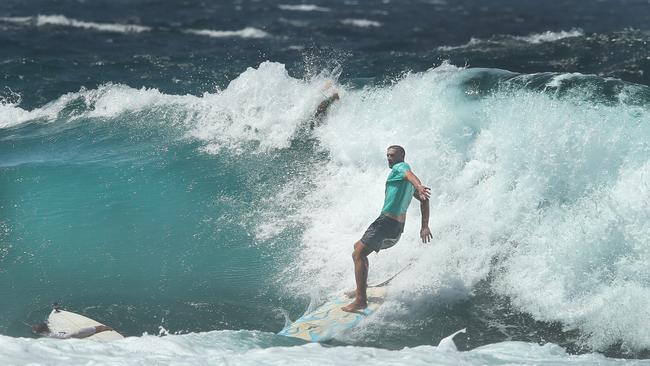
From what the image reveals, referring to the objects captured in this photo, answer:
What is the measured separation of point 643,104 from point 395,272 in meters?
4.48

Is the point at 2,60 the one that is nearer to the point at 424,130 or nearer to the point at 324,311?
the point at 424,130

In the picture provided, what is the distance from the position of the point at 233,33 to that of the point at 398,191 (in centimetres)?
2034

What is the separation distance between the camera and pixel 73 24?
29828mm

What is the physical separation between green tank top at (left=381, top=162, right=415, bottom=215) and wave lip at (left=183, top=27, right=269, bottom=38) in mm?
19478

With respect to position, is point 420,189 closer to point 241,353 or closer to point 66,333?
point 241,353

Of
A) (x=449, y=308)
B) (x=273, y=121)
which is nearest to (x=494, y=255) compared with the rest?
(x=449, y=308)

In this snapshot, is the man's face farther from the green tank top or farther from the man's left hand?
the man's left hand

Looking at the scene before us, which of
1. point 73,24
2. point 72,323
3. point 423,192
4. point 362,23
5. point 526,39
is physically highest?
point 362,23

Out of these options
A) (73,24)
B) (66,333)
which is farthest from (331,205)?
(73,24)

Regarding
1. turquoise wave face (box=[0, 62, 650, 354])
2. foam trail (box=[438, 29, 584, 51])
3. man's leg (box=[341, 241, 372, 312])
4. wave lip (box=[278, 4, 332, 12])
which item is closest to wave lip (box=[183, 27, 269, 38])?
wave lip (box=[278, 4, 332, 12])

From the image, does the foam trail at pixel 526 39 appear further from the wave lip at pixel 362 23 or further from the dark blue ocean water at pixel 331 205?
the dark blue ocean water at pixel 331 205

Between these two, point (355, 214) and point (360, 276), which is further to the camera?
point (355, 214)

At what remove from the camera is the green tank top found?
362 inches

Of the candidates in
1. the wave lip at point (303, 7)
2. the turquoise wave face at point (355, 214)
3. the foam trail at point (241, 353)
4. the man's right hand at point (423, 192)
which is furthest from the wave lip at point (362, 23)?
the foam trail at point (241, 353)
